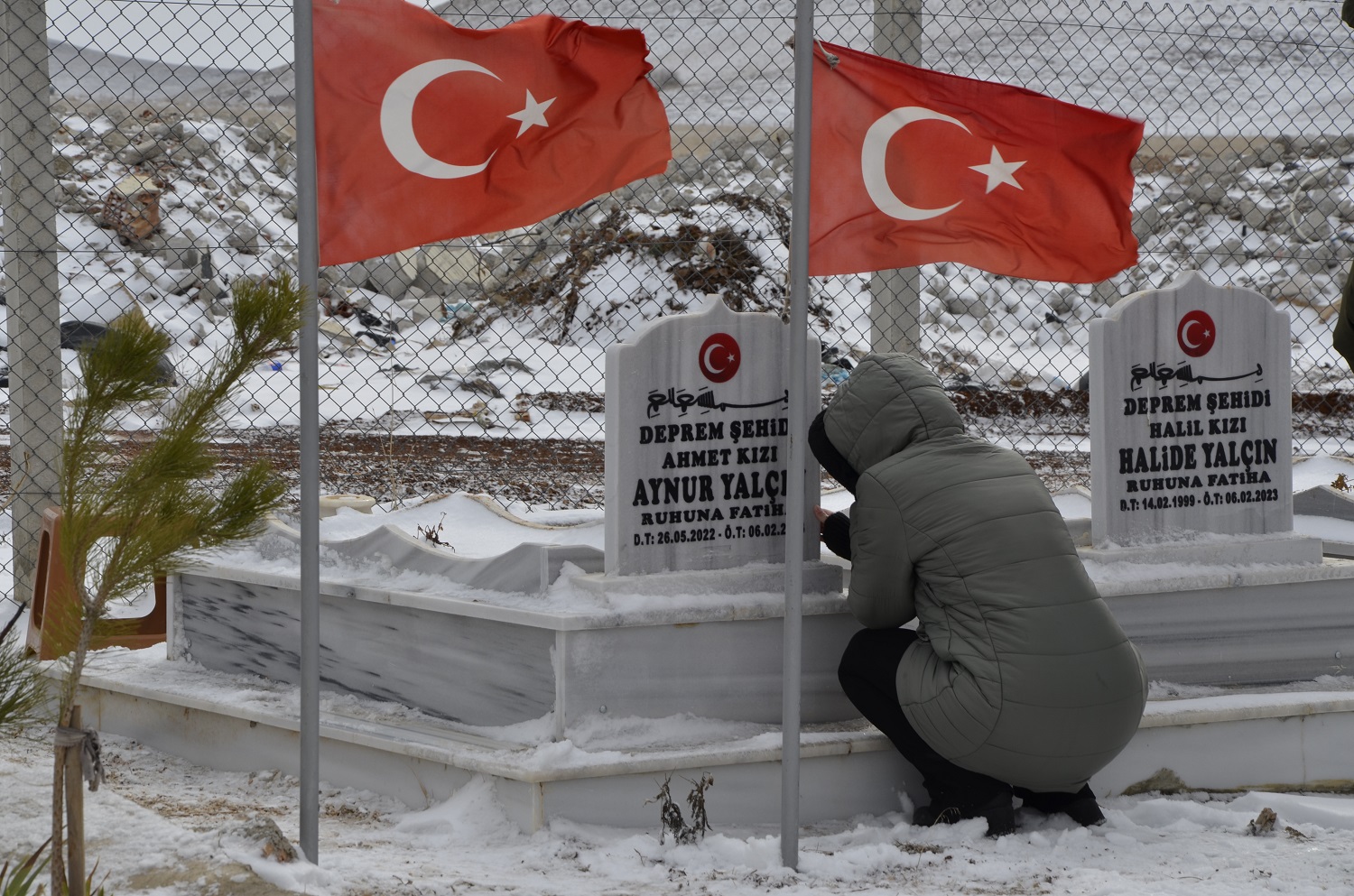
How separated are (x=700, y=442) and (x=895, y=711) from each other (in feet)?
2.96

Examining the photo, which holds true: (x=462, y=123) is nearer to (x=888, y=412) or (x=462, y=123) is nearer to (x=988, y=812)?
(x=888, y=412)

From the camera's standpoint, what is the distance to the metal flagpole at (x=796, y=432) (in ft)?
10.3

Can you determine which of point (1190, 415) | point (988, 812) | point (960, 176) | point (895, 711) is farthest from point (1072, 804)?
point (960, 176)

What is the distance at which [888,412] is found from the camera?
3592mm

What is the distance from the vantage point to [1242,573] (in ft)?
13.9

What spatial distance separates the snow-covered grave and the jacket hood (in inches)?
10.9

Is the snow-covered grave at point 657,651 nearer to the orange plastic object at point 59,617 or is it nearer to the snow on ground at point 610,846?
the snow on ground at point 610,846

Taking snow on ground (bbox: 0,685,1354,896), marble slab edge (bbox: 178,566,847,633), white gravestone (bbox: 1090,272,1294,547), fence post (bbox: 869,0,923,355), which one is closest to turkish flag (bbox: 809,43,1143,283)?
white gravestone (bbox: 1090,272,1294,547)

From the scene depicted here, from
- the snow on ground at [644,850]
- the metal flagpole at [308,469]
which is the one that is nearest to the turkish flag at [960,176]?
the metal flagpole at [308,469]

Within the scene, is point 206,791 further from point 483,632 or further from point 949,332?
point 949,332

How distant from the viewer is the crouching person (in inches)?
133

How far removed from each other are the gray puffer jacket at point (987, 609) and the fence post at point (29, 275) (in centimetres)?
296

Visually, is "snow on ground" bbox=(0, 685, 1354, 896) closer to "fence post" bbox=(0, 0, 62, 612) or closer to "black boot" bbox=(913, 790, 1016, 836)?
"black boot" bbox=(913, 790, 1016, 836)

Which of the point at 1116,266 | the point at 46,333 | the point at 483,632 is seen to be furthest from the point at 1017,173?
the point at 46,333
